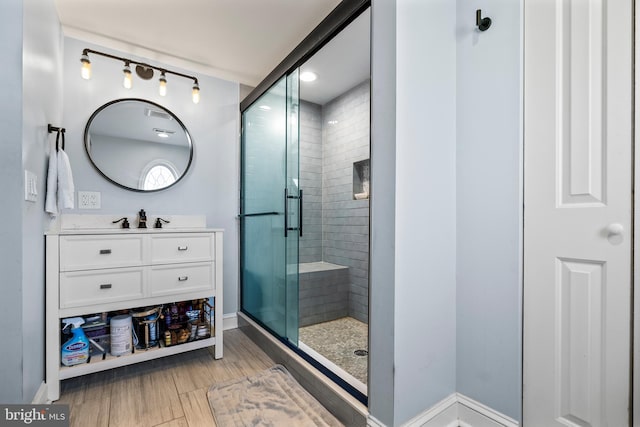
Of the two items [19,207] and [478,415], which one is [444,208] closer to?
[478,415]

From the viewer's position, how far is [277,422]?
4.75 ft

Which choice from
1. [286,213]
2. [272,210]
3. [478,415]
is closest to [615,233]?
[478,415]

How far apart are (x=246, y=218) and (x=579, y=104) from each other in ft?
7.64

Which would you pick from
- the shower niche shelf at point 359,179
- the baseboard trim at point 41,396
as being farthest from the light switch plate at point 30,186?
the shower niche shelf at point 359,179

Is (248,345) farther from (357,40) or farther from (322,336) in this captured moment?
(357,40)

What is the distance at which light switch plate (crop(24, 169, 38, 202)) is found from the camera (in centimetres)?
128

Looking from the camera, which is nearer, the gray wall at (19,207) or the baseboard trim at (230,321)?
the gray wall at (19,207)

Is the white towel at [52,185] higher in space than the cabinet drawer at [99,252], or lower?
higher

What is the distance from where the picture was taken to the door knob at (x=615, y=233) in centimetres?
100

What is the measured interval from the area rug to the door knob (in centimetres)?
134

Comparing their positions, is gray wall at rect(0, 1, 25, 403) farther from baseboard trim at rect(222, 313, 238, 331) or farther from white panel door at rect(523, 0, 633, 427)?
white panel door at rect(523, 0, 633, 427)

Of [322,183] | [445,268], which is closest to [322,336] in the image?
[445,268]

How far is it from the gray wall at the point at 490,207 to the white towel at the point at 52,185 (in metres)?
2.11

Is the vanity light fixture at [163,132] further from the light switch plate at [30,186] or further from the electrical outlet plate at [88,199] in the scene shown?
the light switch plate at [30,186]
